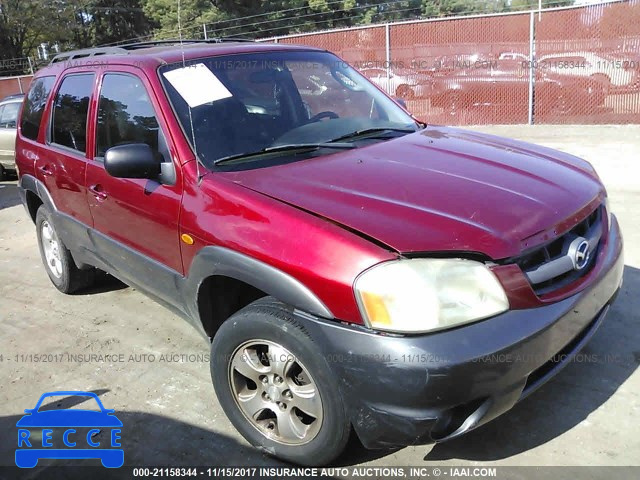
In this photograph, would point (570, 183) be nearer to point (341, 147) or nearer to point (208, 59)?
point (341, 147)

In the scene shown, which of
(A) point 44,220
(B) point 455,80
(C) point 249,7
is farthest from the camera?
(C) point 249,7

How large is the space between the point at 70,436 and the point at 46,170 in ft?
7.13

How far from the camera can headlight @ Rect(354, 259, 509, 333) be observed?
2.15 meters

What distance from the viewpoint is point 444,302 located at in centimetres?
216

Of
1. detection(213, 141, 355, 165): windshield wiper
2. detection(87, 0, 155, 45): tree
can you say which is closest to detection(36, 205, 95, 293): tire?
detection(213, 141, 355, 165): windshield wiper

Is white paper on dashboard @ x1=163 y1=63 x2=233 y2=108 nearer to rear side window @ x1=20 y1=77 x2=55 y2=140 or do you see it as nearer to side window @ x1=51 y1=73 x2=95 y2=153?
side window @ x1=51 y1=73 x2=95 y2=153

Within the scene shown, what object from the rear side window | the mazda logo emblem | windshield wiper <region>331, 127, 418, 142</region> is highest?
the rear side window

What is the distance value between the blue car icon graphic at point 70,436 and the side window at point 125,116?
1512 millimetres

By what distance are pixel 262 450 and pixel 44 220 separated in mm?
3184

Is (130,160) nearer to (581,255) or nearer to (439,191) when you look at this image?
(439,191)

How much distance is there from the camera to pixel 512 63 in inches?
462

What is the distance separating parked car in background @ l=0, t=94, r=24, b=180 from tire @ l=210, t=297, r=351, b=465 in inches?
379

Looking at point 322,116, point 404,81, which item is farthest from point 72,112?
point 404,81

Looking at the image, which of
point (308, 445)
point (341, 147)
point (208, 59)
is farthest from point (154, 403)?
point (208, 59)
